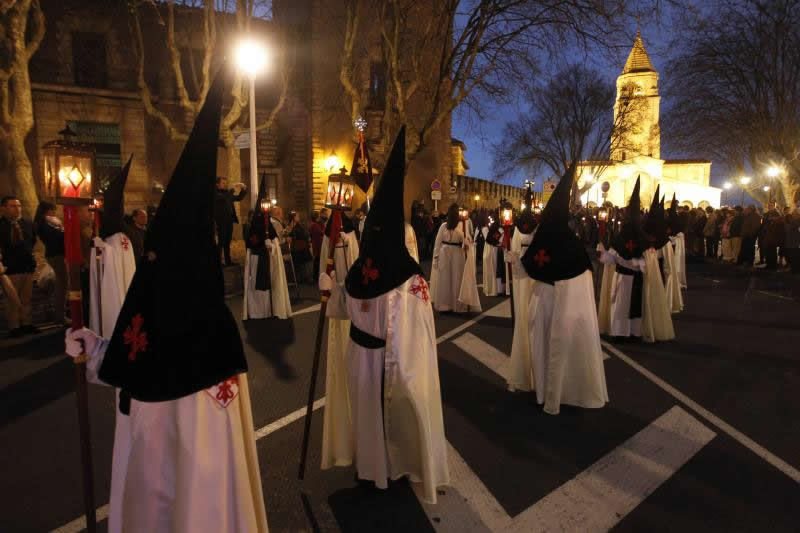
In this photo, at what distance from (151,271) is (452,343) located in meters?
6.53

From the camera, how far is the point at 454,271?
11.4m

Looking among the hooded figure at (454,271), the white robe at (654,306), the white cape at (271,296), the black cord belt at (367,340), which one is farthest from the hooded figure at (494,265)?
the black cord belt at (367,340)

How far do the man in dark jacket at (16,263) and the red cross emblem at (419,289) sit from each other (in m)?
8.03

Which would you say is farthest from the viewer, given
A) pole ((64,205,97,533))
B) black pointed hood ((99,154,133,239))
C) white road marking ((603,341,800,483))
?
black pointed hood ((99,154,133,239))

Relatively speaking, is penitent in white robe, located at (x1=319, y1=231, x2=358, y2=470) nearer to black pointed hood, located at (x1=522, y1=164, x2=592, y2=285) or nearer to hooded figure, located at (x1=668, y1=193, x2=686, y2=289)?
black pointed hood, located at (x1=522, y1=164, x2=592, y2=285)

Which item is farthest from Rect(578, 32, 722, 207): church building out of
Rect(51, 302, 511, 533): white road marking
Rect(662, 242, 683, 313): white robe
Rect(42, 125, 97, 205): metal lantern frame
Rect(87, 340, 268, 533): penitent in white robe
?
Rect(87, 340, 268, 533): penitent in white robe

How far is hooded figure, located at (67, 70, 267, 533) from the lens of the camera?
243cm

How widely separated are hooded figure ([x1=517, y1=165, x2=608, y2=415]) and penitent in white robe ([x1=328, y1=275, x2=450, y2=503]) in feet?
7.26

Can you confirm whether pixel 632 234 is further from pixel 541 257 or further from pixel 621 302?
pixel 541 257

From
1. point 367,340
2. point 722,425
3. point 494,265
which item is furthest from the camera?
point 494,265

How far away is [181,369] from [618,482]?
136 inches

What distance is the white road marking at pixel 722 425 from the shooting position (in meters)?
4.45

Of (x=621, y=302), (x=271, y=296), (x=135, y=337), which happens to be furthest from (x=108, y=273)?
(x=621, y=302)

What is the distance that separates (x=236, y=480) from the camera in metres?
2.63
